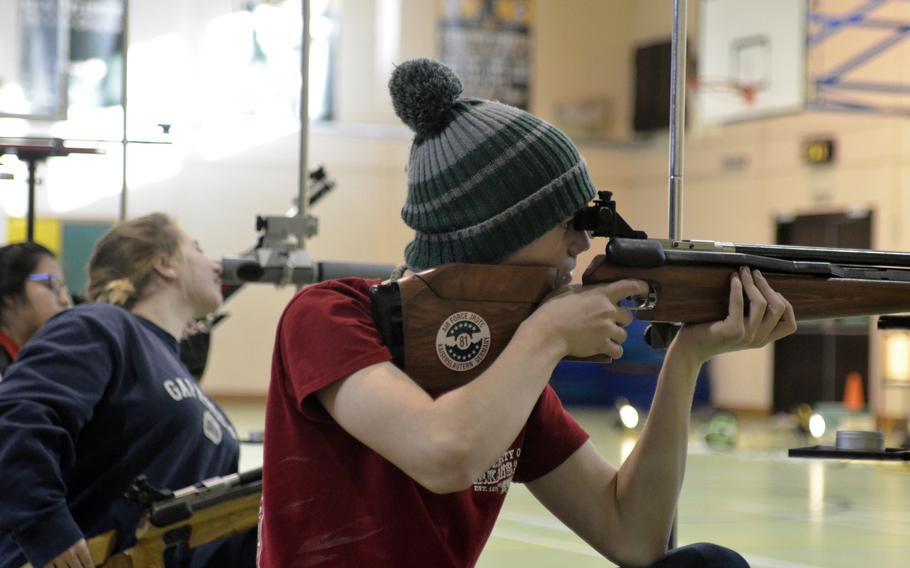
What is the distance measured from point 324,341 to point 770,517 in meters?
4.56

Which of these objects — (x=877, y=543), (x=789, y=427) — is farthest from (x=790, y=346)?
(x=877, y=543)

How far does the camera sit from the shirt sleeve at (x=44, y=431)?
2.30 metres

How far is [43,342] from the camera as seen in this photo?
2.44 meters

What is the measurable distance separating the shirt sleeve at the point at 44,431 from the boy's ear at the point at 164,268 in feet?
1.50

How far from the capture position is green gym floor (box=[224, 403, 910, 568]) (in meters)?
4.48

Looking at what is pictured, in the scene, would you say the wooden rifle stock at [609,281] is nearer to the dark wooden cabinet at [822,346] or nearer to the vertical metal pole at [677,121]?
the vertical metal pole at [677,121]

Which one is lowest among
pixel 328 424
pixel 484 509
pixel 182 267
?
pixel 484 509

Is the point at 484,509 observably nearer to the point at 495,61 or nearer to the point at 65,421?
the point at 65,421

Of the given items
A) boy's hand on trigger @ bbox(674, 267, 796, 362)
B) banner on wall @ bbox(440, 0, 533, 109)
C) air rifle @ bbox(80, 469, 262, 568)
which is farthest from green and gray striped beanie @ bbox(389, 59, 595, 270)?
banner on wall @ bbox(440, 0, 533, 109)

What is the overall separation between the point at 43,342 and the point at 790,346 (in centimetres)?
1205

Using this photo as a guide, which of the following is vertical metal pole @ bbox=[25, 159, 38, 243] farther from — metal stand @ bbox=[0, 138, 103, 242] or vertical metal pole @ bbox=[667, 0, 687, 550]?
vertical metal pole @ bbox=[667, 0, 687, 550]

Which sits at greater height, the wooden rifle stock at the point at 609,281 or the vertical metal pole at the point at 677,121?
the vertical metal pole at the point at 677,121

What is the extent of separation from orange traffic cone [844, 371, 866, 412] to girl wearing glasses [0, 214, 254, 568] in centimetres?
1006

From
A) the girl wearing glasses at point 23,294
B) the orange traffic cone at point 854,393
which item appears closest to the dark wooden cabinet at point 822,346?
the orange traffic cone at point 854,393
